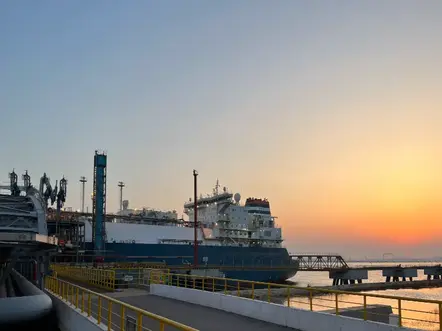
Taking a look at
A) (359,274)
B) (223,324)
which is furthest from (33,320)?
(359,274)

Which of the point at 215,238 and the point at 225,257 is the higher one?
the point at 215,238

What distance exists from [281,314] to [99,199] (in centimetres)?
4197

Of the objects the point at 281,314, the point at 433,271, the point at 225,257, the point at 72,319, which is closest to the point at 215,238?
the point at 225,257

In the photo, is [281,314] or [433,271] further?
[433,271]

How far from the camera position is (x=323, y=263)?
68500 millimetres

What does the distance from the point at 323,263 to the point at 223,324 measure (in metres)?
58.9

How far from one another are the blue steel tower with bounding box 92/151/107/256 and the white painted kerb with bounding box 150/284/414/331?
35268 millimetres

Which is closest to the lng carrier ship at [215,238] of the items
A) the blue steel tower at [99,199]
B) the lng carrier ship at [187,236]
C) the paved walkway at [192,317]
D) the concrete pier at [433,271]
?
the lng carrier ship at [187,236]

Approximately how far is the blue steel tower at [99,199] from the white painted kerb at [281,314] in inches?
1388

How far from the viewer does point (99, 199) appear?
51656mm

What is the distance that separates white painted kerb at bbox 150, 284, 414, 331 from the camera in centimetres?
1069

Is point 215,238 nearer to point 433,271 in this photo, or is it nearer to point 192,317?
point 433,271

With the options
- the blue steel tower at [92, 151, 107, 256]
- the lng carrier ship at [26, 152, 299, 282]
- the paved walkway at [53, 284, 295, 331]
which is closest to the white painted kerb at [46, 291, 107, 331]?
the paved walkway at [53, 284, 295, 331]

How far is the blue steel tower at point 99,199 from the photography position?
51750mm
